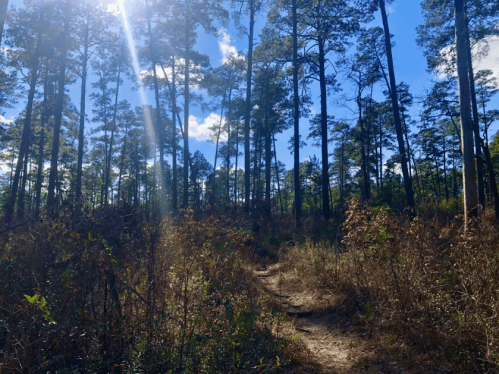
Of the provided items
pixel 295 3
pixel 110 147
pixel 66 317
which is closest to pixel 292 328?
pixel 66 317

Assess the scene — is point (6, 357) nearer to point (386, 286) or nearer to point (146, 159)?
point (386, 286)

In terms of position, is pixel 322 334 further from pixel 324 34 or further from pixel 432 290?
pixel 324 34

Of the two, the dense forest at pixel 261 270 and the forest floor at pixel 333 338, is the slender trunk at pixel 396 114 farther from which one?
the forest floor at pixel 333 338

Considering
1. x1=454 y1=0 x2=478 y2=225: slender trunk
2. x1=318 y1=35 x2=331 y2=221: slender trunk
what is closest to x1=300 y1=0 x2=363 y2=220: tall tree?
x1=318 y1=35 x2=331 y2=221: slender trunk

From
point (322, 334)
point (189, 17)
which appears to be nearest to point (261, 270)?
point (322, 334)

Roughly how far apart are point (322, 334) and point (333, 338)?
203mm

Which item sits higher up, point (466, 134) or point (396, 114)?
point (396, 114)

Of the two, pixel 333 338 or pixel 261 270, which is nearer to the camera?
pixel 333 338

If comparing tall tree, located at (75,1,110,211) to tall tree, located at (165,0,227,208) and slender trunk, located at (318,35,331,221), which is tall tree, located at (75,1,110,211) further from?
slender trunk, located at (318,35,331,221)

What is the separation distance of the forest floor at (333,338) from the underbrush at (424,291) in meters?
0.13

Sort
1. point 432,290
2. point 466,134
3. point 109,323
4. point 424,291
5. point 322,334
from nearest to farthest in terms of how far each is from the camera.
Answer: point 109,323 → point 424,291 → point 432,290 → point 322,334 → point 466,134

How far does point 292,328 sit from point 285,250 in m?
4.89

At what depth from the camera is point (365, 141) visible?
22203 mm

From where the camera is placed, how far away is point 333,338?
409cm
